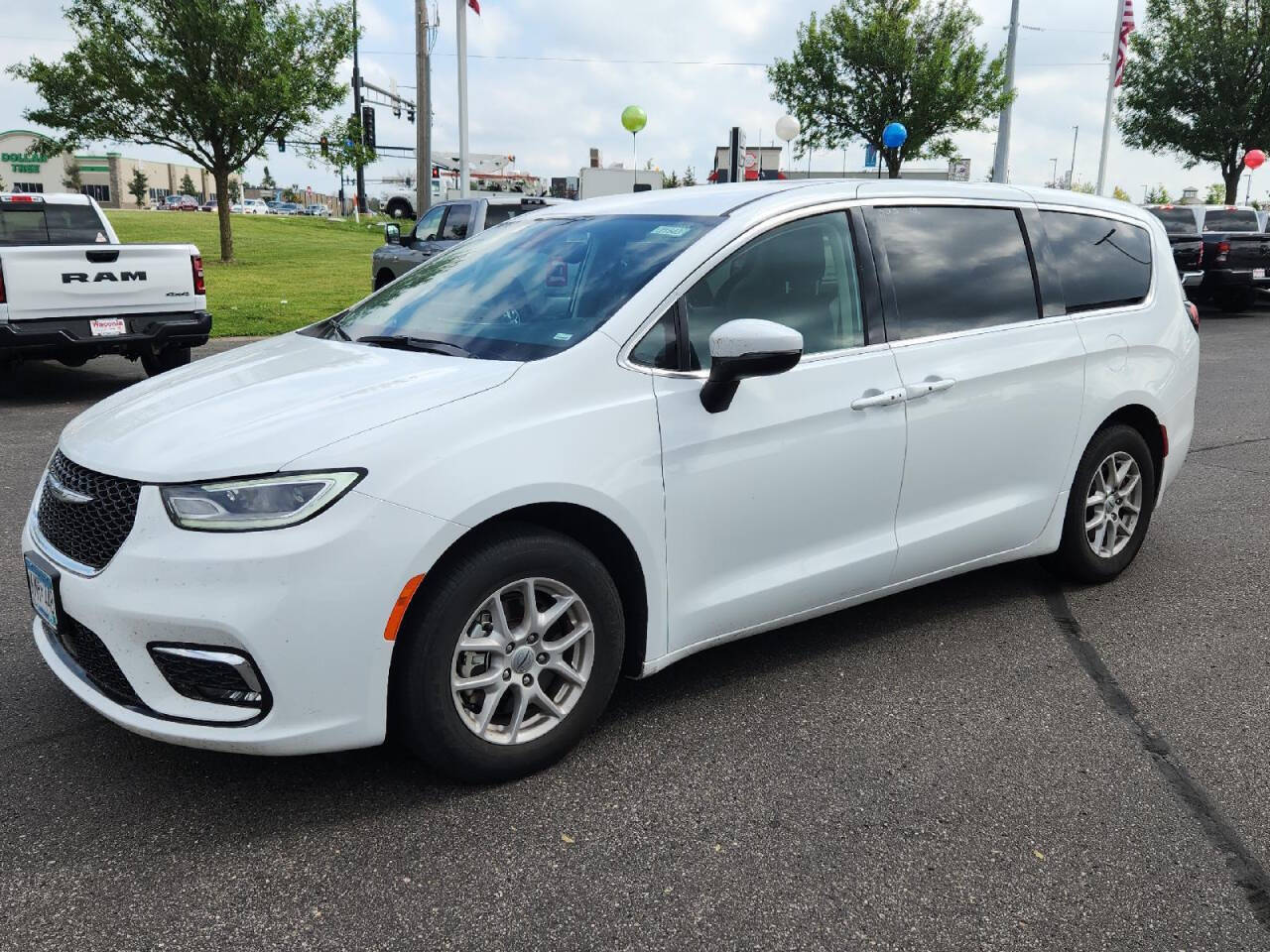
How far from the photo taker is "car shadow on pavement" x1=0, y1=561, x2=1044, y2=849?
2.98 meters

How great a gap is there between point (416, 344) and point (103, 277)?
6745 millimetres

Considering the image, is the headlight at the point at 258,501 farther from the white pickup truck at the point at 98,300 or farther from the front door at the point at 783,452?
the white pickup truck at the point at 98,300

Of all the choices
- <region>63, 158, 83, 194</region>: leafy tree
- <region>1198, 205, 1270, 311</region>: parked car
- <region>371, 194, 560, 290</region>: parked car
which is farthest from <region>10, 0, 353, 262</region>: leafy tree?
<region>63, 158, 83, 194</region>: leafy tree

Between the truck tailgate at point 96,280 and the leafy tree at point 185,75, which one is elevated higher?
the leafy tree at point 185,75

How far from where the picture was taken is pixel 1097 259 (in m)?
4.73

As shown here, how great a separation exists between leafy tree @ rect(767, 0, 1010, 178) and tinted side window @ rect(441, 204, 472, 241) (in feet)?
60.2

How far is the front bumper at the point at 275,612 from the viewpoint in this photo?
2.67m

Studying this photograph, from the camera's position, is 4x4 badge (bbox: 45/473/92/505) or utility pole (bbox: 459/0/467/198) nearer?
4x4 badge (bbox: 45/473/92/505)

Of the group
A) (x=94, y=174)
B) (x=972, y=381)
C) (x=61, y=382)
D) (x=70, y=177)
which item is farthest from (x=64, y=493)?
(x=94, y=174)

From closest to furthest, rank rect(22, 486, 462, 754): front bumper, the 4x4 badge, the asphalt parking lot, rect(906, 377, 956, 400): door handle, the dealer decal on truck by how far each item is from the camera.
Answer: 1. the asphalt parking lot
2. rect(22, 486, 462, 754): front bumper
3. the 4x4 badge
4. rect(906, 377, 956, 400): door handle
5. the dealer decal on truck

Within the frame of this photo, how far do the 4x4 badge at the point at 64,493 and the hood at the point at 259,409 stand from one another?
84mm

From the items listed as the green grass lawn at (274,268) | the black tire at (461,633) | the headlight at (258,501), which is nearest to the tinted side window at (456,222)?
the green grass lawn at (274,268)

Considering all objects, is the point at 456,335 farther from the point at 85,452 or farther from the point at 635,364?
the point at 85,452

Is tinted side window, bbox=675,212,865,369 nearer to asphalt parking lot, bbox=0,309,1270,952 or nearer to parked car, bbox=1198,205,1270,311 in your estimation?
asphalt parking lot, bbox=0,309,1270,952
